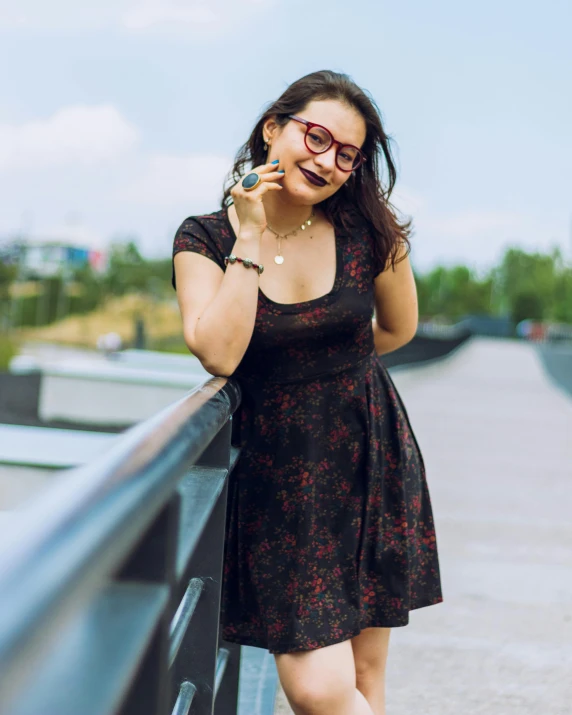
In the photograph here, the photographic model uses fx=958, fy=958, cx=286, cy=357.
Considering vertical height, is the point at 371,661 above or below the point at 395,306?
below

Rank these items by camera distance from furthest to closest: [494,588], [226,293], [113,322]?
[113,322]
[494,588]
[226,293]

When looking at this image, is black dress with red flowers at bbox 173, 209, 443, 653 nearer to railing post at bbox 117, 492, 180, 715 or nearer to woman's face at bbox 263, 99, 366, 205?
woman's face at bbox 263, 99, 366, 205

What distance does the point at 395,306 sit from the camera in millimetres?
2402

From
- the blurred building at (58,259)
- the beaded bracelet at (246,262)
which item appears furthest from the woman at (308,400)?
the blurred building at (58,259)

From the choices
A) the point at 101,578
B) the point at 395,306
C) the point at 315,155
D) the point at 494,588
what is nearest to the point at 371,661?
the point at 395,306

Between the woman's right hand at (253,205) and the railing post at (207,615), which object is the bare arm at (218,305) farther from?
Result: the railing post at (207,615)

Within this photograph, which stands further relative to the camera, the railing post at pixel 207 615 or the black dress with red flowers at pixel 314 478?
the black dress with red flowers at pixel 314 478

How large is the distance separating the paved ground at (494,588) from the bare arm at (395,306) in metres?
1.38

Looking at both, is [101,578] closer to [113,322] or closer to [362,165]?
[362,165]

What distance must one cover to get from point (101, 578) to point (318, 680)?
153 cm

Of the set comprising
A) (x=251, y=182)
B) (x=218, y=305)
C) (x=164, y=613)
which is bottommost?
(x=164, y=613)

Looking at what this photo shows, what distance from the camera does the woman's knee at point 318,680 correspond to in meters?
2.03

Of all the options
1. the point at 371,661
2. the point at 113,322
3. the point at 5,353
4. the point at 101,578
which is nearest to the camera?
the point at 101,578

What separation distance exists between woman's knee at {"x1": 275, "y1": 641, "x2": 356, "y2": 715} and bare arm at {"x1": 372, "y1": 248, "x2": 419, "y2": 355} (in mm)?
826
